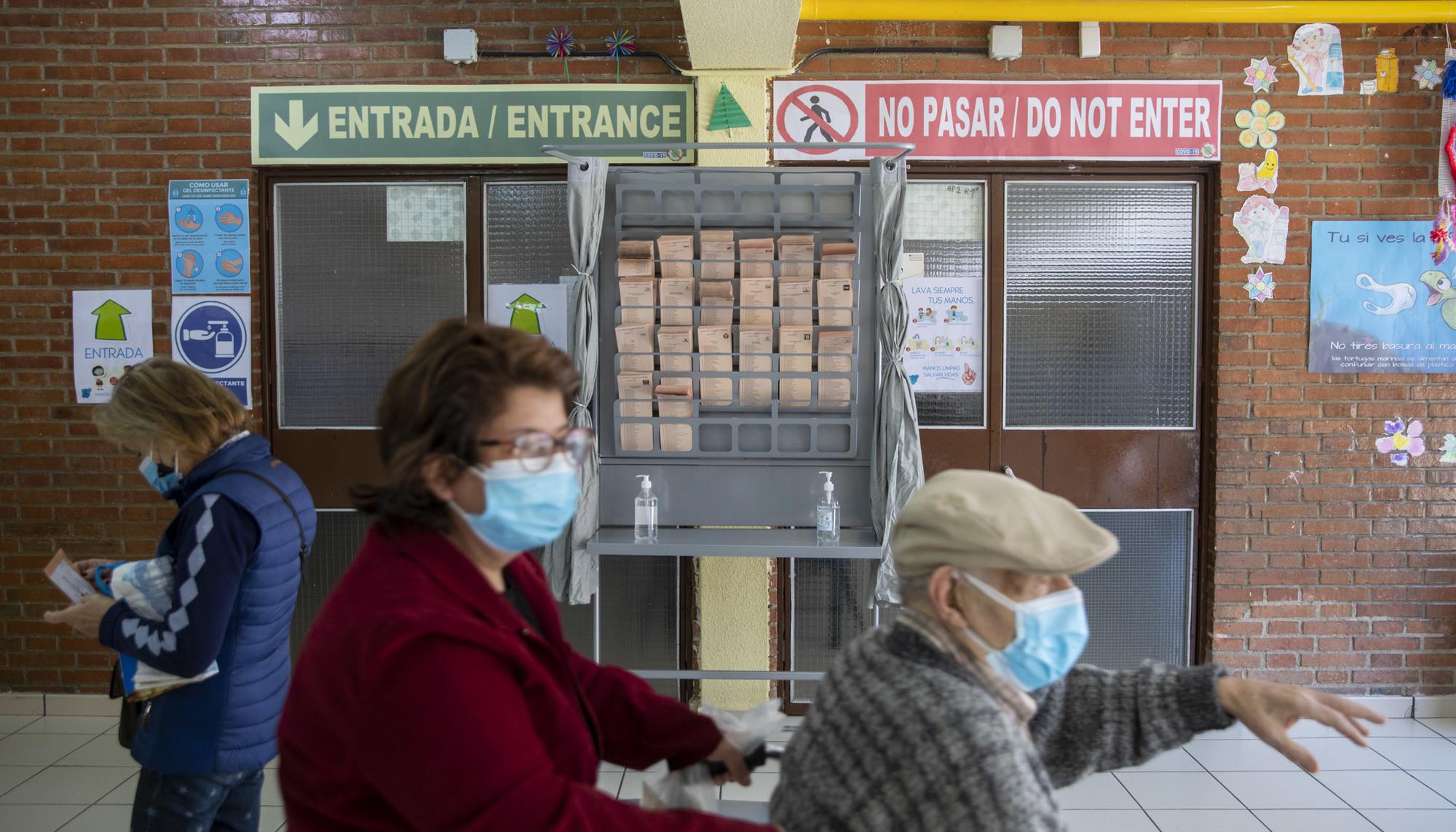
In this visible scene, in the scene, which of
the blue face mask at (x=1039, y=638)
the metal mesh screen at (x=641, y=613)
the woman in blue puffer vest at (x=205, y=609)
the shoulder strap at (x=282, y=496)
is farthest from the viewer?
the metal mesh screen at (x=641, y=613)

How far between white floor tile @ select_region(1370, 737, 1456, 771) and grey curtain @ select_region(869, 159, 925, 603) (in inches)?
84.9

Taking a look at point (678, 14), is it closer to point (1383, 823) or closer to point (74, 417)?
point (74, 417)

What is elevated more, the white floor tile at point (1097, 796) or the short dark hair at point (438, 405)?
the short dark hair at point (438, 405)

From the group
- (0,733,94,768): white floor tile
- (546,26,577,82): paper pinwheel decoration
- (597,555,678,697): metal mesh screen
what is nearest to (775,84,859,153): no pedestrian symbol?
(546,26,577,82): paper pinwheel decoration

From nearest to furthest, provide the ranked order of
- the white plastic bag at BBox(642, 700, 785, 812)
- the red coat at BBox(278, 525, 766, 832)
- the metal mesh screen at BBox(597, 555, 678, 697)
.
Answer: the red coat at BBox(278, 525, 766, 832)
the white plastic bag at BBox(642, 700, 785, 812)
the metal mesh screen at BBox(597, 555, 678, 697)

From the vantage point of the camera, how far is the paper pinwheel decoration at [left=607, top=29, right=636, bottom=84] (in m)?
3.79

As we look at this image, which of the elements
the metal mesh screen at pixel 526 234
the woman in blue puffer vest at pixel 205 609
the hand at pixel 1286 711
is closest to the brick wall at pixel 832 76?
the metal mesh screen at pixel 526 234

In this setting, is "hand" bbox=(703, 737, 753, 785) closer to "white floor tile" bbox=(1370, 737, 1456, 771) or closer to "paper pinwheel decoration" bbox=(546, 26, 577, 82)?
"paper pinwheel decoration" bbox=(546, 26, 577, 82)

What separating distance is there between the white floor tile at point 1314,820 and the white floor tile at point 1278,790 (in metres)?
0.03

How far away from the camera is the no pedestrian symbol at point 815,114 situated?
379 cm

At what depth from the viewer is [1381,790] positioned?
11.0 ft

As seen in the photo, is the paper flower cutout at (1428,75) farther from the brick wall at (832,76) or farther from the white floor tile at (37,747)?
the white floor tile at (37,747)

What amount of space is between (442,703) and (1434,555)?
435 cm

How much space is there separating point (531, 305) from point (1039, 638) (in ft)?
10.0
